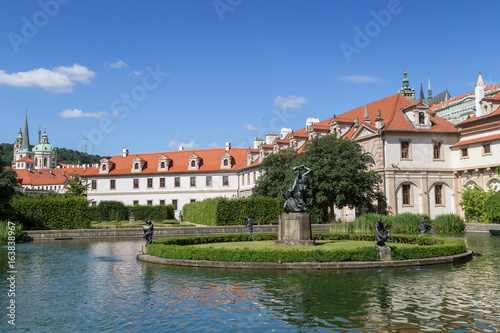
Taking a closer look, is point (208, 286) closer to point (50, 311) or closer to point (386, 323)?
point (50, 311)

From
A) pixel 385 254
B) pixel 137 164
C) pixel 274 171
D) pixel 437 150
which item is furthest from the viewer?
pixel 137 164

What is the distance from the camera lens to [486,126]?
46.2m

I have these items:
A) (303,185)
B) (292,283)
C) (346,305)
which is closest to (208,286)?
(292,283)

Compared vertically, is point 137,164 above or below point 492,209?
above

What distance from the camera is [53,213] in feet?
142

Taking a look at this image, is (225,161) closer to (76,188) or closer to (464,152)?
(76,188)

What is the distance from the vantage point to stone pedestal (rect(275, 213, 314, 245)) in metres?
23.8

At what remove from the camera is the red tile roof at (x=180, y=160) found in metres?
77.8

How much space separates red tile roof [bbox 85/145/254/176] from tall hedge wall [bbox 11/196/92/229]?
3341 centimetres

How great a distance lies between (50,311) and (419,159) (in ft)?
143

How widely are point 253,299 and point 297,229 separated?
1124 cm

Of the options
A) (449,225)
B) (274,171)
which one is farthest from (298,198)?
(274,171)

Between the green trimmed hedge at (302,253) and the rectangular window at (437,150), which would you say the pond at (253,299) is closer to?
the green trimmed hedge at (302,253)

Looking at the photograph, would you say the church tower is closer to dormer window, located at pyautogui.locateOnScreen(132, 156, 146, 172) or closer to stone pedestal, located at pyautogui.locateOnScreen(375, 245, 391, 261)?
dormer window, located at pyautogui.locateOnScreen(132, 156, 146, 172)
